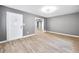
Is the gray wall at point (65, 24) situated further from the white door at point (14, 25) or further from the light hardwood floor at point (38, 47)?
the white door at point (14, 25)

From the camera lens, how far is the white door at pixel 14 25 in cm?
351

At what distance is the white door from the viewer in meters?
3.51

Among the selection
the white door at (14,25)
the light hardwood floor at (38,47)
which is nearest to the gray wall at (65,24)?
the light hardwood floor at (38,47)

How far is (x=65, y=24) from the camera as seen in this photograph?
5.62 m

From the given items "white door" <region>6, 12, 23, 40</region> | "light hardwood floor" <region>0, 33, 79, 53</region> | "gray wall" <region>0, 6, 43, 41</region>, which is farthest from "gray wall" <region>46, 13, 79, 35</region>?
"white door" <region>6, 12, 23, 40</region>

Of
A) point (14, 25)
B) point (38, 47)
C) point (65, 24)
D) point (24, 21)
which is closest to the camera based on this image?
point (38, 47)

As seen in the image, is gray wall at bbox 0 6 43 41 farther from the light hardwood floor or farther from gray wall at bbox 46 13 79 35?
gray wall at bbox 46 13 79 35

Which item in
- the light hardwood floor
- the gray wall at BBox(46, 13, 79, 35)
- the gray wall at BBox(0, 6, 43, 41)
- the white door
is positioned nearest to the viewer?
the light hardwood floor

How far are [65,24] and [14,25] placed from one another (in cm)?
387

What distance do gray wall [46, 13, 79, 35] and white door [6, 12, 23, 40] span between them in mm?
3415

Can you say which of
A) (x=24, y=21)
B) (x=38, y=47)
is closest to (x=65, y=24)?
(x=24, y=21)

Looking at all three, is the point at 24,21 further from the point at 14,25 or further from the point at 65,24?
the point at 65,24

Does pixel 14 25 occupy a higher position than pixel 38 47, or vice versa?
pixel 14 25
